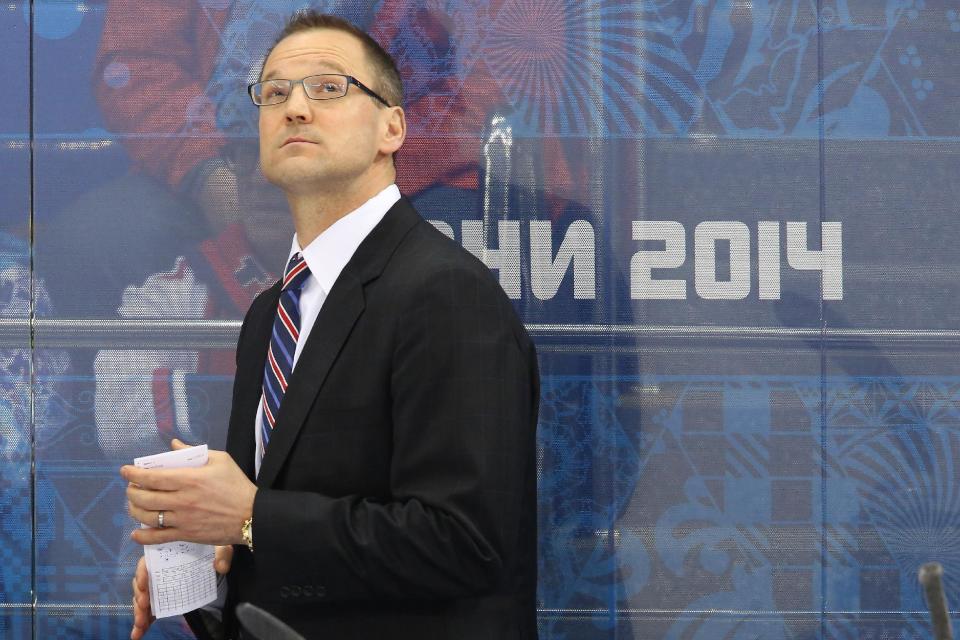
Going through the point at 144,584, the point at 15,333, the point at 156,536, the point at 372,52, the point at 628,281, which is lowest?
the point at 144,584

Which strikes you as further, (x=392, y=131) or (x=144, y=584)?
(x=392, y=131)

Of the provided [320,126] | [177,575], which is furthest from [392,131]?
[177,575]

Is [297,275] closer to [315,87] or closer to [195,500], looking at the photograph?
[315,87]

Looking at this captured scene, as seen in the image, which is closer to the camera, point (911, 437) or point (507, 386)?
point (507, 386)

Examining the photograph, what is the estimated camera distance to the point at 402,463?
1.60 metres

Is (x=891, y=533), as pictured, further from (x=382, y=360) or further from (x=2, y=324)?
(x=2, y=324)

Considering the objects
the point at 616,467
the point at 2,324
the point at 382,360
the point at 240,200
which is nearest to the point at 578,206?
the point at 616,467

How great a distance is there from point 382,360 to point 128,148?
131cm

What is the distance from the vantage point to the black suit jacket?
1567mm

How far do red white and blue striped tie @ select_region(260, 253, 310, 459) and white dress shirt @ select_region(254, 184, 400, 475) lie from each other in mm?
13

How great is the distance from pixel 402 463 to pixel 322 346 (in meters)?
0.26

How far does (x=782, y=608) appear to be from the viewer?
2.53m

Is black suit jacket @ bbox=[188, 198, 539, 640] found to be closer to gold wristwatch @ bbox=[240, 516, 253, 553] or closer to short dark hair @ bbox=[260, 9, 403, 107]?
gold wristwatch @ bbox=[240, 516, 253, 553]

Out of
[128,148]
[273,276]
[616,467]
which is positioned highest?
[128,148]
